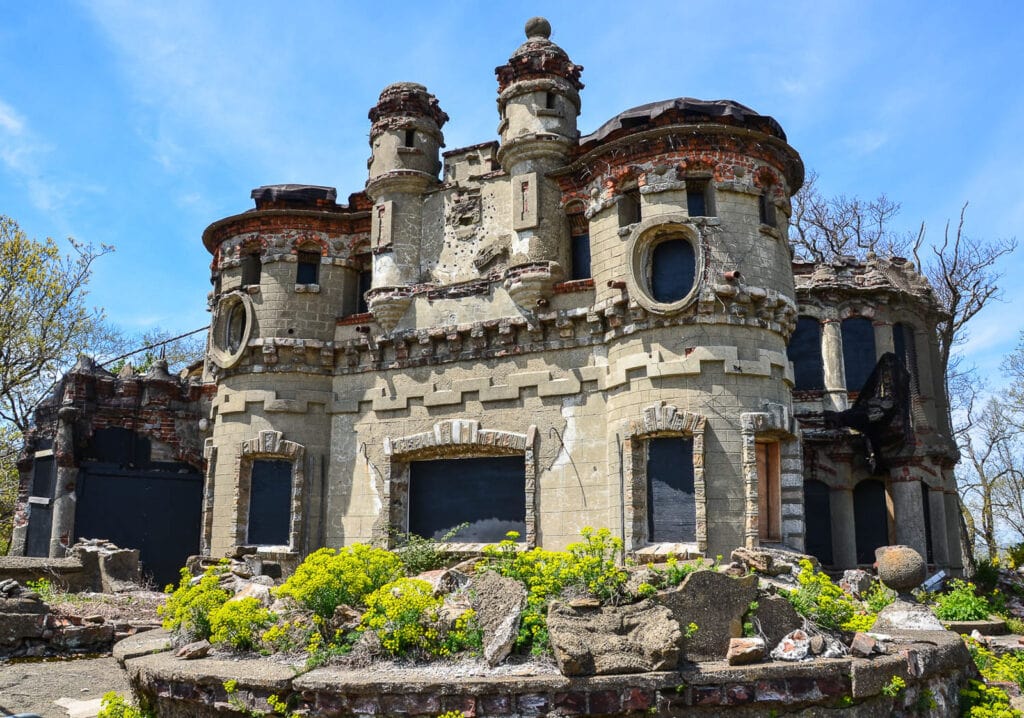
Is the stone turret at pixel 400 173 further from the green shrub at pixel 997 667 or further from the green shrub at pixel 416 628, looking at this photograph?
the green shrub at pixel 997 667

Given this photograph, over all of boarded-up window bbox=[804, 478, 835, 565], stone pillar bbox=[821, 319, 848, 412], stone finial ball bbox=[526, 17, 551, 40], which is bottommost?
boarded-up window bbox=[804, 478, 835, 565]

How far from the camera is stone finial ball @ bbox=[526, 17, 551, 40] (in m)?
18.0

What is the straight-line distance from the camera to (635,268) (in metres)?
15.0

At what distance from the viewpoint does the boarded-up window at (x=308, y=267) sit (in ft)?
63.0

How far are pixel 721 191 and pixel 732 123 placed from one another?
50.1 inches

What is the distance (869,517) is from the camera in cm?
2088

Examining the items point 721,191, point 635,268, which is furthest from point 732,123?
point 635,268

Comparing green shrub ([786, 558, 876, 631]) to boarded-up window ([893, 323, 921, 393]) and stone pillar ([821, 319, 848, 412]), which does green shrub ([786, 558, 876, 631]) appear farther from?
boarded-up window ([893, 323, 921, 393])

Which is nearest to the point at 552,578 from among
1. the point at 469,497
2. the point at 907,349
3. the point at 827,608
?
the point at 827,608

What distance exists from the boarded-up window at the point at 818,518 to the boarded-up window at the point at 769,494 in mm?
6460

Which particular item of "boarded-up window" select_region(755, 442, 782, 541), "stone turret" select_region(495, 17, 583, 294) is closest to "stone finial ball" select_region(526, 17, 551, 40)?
"stone turret" select_region(495, 17, 583, 294)

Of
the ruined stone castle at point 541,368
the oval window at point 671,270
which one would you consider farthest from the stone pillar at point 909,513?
the oval window at point 671,270

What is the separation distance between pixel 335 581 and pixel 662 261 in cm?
941

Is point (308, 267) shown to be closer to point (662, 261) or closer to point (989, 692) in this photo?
point (662, 261)
